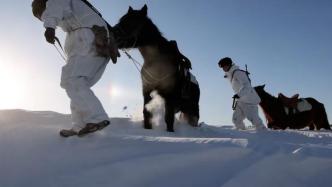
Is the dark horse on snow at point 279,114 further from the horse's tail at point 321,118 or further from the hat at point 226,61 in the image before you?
the hat at point 226,61

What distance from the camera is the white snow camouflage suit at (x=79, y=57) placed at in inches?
205

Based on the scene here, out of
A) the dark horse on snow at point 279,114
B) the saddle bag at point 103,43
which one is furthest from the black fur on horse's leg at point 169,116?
the dark horse on snow at point 279,114

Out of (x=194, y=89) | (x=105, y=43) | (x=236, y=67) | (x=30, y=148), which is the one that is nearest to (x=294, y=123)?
(x=236, y=67)

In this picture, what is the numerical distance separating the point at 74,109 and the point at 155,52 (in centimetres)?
307

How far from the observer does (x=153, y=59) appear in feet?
26.7

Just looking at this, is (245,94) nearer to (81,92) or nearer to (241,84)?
(241,84)

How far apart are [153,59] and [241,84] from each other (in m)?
3.57

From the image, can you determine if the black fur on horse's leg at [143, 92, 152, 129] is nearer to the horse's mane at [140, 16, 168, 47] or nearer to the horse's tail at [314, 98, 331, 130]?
the horse's mane at [140, 16, 168, 47]

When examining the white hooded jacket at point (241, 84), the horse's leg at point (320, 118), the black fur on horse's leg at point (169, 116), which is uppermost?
the white hooded jacket at point (241, 84)

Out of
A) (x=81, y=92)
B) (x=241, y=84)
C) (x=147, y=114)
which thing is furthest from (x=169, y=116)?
(x=241, y=84)

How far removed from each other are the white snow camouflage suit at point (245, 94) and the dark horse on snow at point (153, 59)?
303 cm

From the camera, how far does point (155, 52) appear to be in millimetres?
8156

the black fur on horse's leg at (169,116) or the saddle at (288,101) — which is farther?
the saddle at (288,101)

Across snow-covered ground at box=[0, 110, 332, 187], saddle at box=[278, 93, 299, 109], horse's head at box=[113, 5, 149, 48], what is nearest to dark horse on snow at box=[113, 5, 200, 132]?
horse's head at box=[113, 5, 149, 48]
